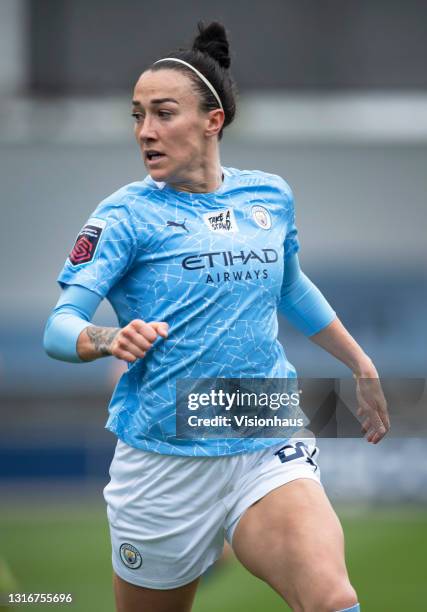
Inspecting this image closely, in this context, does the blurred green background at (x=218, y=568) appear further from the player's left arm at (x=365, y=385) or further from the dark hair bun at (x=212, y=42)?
the dark hair bun at (x=212, y=42)

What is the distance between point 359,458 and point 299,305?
17.4 ft

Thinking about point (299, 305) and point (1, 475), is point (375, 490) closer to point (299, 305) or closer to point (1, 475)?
point (1, 475)

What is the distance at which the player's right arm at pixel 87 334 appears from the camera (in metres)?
3.11

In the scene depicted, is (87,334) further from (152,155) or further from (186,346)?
(152,155)

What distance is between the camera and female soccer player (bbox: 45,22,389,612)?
3.54 m

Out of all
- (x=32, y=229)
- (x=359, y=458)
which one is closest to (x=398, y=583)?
(x=359, y=458)

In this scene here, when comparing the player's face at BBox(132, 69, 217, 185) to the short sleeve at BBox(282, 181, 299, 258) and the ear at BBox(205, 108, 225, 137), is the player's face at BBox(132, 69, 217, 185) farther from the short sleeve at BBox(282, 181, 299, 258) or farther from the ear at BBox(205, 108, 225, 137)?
the short sleeve at BBox(282, 181, 299, 258)

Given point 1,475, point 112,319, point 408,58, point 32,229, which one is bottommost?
point 1,475

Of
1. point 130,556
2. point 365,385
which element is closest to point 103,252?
point 130,556

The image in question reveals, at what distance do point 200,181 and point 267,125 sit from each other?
30.2ft

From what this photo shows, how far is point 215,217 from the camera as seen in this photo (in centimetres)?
373

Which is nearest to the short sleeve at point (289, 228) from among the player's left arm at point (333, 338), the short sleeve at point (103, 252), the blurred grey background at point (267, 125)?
the player's left arm at point (333, 338)

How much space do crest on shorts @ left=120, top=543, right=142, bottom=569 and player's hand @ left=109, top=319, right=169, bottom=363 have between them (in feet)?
2.69

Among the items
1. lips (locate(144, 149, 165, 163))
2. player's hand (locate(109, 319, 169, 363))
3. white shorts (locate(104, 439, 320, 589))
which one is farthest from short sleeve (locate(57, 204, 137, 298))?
white shorts (locate(104, 439, 320, 589))
